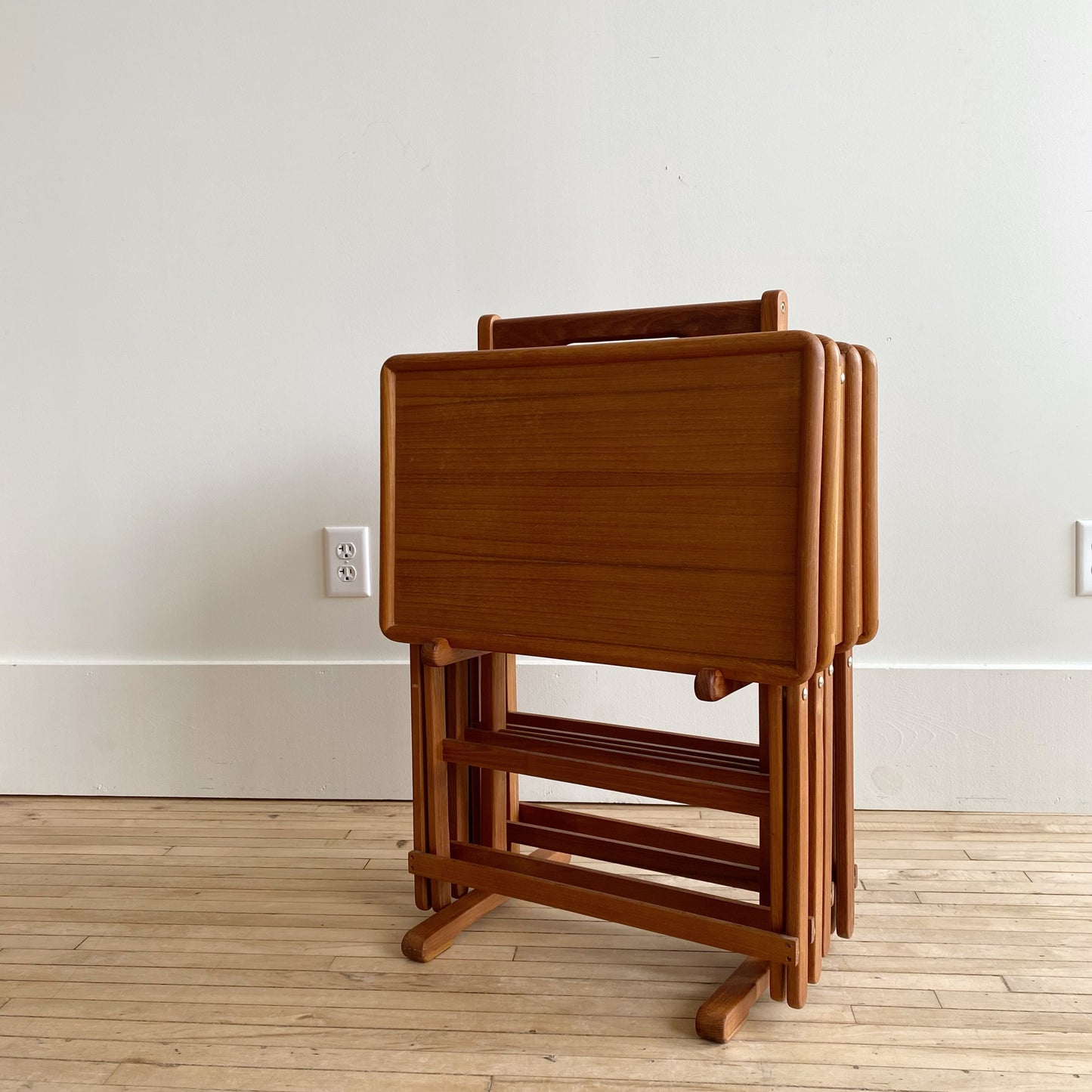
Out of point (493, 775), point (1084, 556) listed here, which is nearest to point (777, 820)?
point (493, 775)

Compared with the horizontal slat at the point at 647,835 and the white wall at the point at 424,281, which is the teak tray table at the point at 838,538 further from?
the white wall at the point at 424,281

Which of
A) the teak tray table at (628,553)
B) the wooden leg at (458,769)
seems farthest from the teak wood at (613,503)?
the wooden leg at (458,769)

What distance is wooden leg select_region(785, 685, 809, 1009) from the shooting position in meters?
0.96

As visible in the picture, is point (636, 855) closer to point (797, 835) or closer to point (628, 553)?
point (797, 835)

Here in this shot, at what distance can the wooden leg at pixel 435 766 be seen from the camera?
1.18 m

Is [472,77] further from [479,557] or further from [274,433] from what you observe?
[479,557]

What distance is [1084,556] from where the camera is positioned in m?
1.49

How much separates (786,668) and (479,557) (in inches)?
13.7

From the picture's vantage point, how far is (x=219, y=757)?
1659 millimetres

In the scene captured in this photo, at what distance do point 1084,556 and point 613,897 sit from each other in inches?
35.4

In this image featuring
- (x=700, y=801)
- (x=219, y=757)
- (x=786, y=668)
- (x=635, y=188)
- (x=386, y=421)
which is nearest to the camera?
(x=786, y=668)

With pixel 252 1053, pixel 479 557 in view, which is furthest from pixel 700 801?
pixel 252 1053

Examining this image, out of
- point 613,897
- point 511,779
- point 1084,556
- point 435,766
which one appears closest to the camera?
point 613,897

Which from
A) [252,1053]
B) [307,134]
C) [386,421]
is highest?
[307,134]
